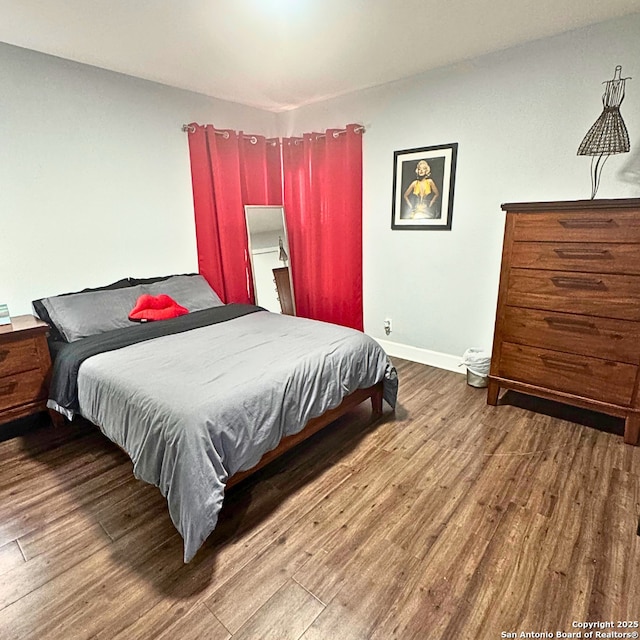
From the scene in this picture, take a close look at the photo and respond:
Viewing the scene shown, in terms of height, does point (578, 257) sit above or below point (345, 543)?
above

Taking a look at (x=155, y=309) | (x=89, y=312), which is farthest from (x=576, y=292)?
(x=89, y=312)

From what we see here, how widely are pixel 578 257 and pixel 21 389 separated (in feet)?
11.1

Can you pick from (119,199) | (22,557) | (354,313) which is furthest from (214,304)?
(22,557)

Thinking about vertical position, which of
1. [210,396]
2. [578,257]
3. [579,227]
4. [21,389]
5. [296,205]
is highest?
[296,205]

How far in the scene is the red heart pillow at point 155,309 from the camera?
2.86 meters

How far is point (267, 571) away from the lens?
1.53 metres

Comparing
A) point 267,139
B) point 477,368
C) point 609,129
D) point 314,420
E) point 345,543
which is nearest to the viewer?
point 345,543

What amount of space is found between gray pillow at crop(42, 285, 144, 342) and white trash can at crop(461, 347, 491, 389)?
102 inches

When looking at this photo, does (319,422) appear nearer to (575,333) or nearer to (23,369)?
(575,333)

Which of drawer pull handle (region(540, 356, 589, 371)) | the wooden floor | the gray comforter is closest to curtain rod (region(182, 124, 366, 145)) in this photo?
the gray comforter

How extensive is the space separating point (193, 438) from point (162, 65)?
2.72 metres

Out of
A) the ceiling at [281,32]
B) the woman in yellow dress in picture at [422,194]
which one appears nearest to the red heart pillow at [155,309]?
the ceiling at [281,32]

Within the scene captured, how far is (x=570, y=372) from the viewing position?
7.95 ft

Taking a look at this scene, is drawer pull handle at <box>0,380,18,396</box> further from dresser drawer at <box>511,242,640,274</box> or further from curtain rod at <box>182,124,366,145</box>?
dresser drawer at <box>511,242,640,274</box>
